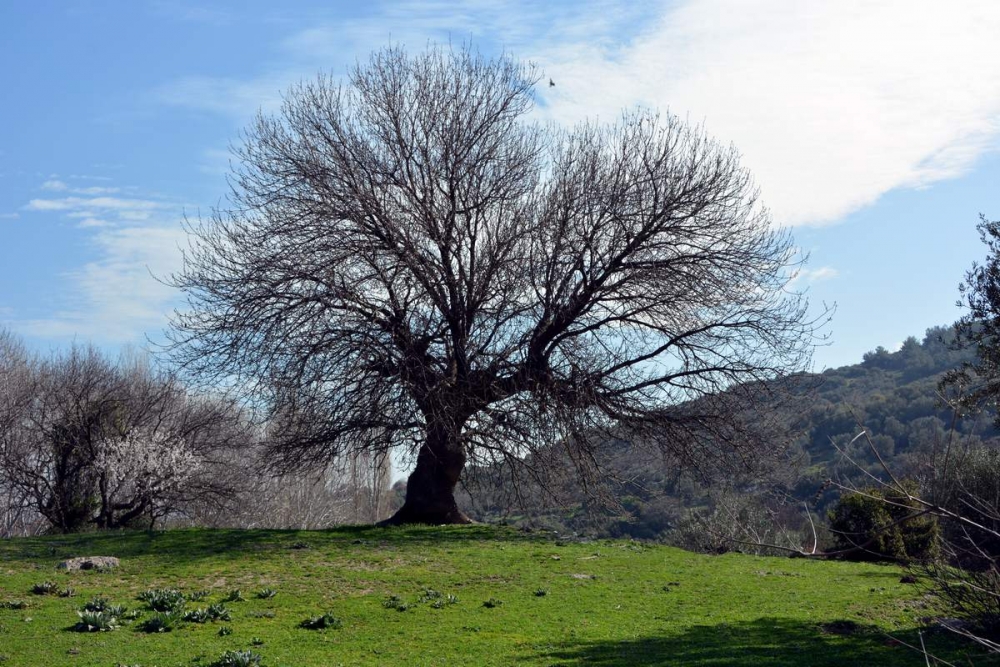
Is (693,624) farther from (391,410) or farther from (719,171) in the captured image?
(719,171)

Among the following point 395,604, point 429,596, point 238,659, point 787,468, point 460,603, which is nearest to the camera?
point 238,659

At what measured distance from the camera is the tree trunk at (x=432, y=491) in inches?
776

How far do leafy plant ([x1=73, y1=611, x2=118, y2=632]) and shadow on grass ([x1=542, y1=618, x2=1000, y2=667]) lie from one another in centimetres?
520

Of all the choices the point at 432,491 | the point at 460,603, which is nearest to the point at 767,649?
the point at 460,603

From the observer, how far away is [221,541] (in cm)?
1681

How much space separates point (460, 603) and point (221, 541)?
6.81 m

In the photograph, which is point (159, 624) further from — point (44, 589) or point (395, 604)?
point (395, 604)

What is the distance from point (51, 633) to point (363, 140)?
12.2 metres

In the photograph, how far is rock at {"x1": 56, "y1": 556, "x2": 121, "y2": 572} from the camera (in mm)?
13633

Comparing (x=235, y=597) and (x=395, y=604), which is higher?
(x=235, y=597)

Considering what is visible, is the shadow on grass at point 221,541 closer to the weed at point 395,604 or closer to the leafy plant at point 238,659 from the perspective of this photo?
the weed at point 395,604

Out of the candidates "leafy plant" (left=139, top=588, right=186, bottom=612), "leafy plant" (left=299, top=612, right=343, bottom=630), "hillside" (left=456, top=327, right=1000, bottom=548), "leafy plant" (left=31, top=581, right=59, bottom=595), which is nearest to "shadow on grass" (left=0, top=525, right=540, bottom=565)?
"hillside" (left=456, top=327, right=1000, bottom=548)

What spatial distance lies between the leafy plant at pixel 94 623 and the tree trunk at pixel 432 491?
980 cm

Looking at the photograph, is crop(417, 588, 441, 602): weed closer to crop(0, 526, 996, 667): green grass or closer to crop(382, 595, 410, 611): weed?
crop(0, 526, 996, 667): green grass
